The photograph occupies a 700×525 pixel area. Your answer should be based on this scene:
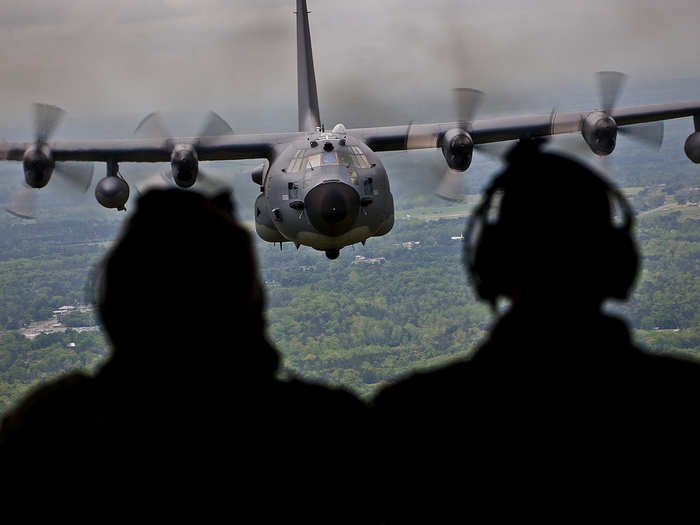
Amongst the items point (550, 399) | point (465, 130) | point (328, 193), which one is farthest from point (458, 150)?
point (550, 399)

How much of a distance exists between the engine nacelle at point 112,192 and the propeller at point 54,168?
0.96 metres

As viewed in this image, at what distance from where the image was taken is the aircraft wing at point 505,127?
28281mm

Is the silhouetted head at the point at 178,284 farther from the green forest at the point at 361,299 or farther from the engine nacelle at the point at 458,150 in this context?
the green forest at the point at 361,299

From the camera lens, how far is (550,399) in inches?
104

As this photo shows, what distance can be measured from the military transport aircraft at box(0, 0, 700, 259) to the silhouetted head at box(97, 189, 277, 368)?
19.7 meters

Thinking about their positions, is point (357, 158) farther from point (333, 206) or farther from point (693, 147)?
point (693, 147)

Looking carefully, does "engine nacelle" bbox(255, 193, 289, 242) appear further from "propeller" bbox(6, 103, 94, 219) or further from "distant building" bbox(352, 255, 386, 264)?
"distant building" bbox(352, 255, 386, 264)

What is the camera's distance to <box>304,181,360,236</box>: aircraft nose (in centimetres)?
2230

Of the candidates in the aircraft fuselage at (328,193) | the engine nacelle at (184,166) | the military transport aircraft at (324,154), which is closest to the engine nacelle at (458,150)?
the military transport aircraft at (324,154)

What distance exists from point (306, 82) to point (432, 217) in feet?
399

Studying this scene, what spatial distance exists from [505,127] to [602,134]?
153 inches

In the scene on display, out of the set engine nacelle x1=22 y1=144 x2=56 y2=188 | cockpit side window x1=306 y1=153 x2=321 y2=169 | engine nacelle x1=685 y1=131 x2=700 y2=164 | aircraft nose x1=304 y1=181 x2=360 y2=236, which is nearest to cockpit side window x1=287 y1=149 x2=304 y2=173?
cockpit side window x1=306 y1=153 x2=321 y2=169

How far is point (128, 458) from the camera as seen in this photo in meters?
2.54

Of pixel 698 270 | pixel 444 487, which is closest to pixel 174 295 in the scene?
pixel 444 487
